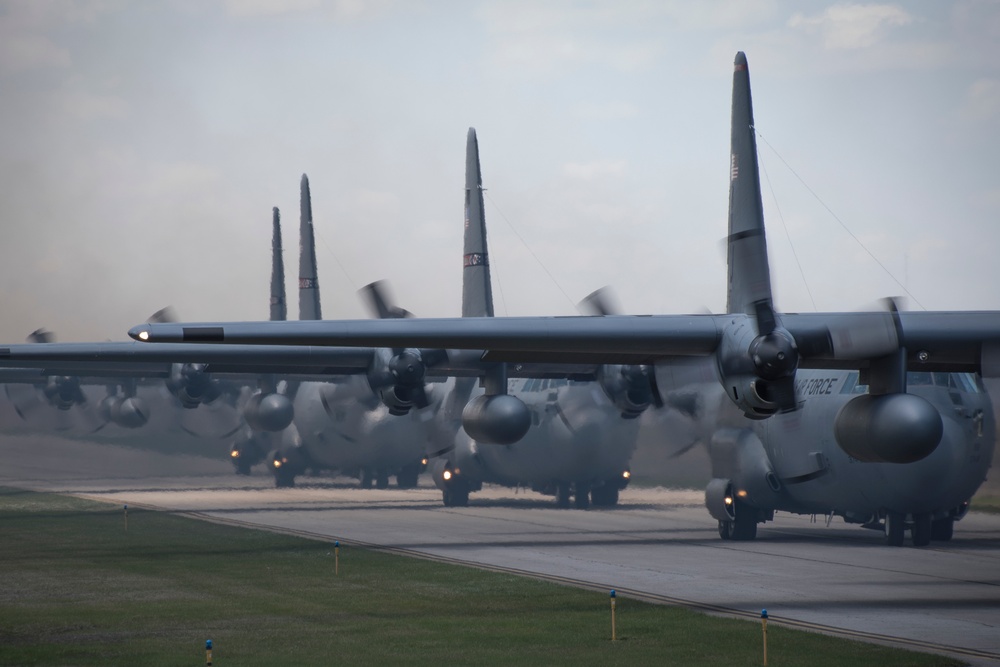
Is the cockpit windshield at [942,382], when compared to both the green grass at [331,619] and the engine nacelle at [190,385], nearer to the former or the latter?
the green grass at [331,619]

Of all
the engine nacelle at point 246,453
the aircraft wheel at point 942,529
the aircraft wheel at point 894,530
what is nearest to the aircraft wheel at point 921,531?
the aircraft wheel at point 894,530

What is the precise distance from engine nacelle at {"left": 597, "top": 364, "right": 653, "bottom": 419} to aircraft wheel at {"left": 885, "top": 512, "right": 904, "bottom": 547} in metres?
5.62

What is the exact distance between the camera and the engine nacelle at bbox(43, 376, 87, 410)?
4897cm

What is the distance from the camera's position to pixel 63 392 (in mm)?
49250

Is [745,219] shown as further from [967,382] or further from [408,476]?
[408,476]

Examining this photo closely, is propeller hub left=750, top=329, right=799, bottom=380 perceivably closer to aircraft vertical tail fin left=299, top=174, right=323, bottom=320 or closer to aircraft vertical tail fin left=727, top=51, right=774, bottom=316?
aircraft vertical tail fin left=727, top=51, right=774, bottom=316

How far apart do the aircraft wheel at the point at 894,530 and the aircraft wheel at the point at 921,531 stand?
0.28 m

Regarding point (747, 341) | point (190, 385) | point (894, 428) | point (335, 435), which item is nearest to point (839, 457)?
point (894, 428)

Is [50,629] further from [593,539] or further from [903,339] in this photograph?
[593,539]

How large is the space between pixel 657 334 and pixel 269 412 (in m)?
26.6

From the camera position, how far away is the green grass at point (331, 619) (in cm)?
1446

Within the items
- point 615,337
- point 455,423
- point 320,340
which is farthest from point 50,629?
point 455,423

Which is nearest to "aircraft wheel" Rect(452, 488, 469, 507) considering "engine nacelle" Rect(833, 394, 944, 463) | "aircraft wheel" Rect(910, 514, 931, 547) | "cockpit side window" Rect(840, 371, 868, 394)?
"aircraft wheel" Rect(910, 514, 931, 547)

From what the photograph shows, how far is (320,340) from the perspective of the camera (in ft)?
58.4
